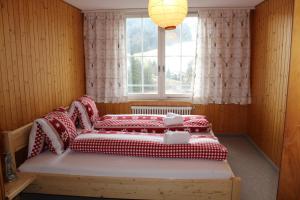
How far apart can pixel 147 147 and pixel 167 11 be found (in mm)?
1285

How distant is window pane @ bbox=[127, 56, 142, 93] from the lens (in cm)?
459

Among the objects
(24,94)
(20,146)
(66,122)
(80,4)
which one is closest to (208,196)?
(66,122)

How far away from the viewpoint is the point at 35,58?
2982 millimetres

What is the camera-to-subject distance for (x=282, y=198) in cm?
147

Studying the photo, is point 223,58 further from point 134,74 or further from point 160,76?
point 134,74

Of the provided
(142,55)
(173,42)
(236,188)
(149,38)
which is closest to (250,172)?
(236,188)

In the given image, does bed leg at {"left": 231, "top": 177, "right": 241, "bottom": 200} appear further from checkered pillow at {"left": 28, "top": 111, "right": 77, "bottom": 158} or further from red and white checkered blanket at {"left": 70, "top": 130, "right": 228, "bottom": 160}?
checkered pillow at {"left": 28, "top": 111, "right": 77, "bottom": 158}

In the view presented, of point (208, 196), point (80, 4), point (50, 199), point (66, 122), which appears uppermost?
point (80, 4)

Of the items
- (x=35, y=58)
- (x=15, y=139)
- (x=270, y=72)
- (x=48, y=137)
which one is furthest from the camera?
(x=270, y=72)

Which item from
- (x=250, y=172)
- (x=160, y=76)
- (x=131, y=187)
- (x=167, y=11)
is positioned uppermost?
(x=167, y=11)

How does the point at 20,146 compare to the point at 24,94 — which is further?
the point at 24,94

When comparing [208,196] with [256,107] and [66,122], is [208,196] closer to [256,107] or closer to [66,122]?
[66,122]

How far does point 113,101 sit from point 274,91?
2.62m

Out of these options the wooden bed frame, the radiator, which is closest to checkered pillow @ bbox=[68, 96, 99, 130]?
the wooden bed frame
